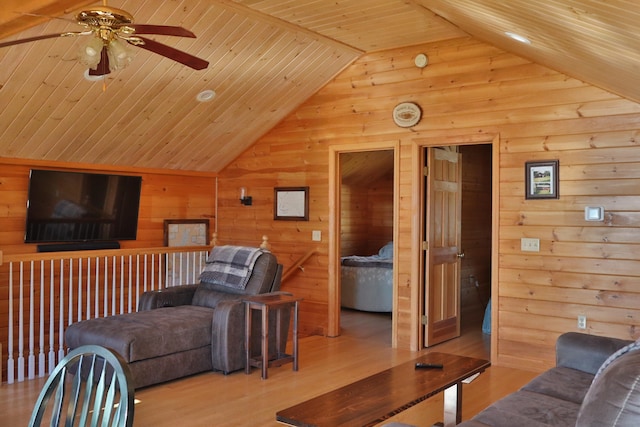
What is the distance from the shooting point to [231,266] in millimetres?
5379

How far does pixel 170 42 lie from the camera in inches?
188

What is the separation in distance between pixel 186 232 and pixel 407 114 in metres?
3.01

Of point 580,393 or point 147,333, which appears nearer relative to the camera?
point 580,393

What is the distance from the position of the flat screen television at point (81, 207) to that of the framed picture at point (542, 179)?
4033 millimetres

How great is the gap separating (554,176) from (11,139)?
469 centimetres

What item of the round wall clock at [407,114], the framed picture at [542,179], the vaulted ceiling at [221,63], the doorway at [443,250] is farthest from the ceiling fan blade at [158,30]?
the doorway at [443,250]

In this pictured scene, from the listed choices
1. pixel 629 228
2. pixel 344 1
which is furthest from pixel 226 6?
pixel 629 228

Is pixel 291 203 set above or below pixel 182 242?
above

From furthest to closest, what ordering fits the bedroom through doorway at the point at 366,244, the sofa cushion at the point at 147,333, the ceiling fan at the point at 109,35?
the bedroom through doorway at the point at 366,244 < the sofa cushion at the point at 147,333 < the ceiling fan at the point at 109,35

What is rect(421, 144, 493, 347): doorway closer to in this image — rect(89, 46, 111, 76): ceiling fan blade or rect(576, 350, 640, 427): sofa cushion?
rect(89, 46, 111, 76): ceiling fan blade

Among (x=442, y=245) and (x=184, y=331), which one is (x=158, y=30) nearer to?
(x=184, y=331)

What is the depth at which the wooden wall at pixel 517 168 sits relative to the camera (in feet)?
15.7

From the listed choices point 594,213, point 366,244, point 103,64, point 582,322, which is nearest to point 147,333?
point 103,64

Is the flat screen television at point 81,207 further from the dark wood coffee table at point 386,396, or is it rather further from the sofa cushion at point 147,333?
the dark wood coffee table at point 386,396
